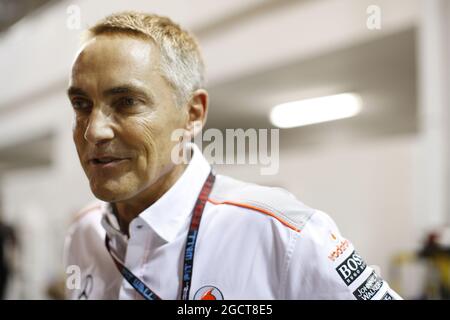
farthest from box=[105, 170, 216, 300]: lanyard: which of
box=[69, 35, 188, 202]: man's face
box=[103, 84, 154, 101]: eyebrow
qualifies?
box=[103, 84, 154, 101]: eyebrow

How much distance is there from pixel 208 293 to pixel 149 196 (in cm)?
18

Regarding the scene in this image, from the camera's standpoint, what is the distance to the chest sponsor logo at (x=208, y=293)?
→ 2.31 ft

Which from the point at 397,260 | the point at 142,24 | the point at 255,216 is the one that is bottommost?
the point at 397,260

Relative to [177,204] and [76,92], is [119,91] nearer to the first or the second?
[76,92]

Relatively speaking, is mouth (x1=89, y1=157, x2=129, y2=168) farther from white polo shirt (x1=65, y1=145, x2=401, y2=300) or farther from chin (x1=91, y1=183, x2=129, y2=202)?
white polo shirt (x1=65, y1=145, x2=401, y2=300)

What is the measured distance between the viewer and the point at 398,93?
3350mm

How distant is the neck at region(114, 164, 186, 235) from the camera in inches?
30.1

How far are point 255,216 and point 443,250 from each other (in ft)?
5.62

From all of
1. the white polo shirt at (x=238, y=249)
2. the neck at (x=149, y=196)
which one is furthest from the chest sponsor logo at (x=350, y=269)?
the neck at (x=149, y=196)

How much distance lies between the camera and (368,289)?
26.3 inches

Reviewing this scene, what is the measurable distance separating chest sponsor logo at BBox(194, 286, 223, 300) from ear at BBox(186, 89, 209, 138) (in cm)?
22

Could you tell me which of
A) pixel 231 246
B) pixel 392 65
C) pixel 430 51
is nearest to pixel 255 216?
pixel 231 246

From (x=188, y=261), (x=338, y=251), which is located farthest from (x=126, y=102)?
(x=338, y=251)
